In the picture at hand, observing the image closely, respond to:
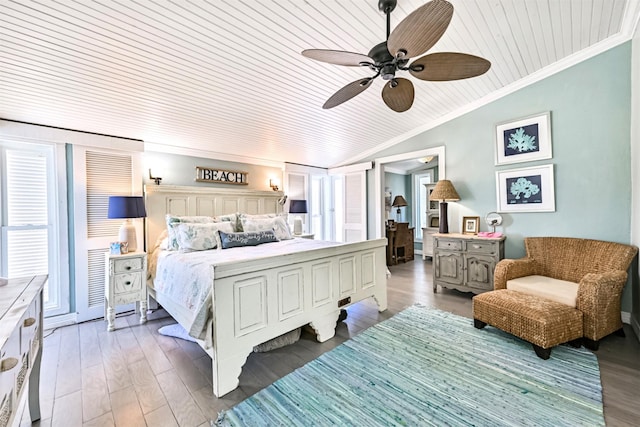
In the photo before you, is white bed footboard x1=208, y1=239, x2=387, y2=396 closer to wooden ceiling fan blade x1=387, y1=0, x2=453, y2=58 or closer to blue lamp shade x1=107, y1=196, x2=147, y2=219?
wooden ceiling fan blade x1=387, y1=0, x2=453, y2=58

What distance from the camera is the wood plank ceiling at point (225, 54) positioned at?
1.84 meters

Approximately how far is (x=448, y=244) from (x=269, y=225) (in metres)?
2.56

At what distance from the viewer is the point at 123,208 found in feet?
9.41

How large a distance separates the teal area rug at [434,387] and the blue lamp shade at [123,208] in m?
2.31

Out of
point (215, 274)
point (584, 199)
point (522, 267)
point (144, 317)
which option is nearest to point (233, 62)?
point (215, 274)

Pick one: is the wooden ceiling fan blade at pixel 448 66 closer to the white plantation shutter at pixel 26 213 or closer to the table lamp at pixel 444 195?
the table lamp at pixel 444 195

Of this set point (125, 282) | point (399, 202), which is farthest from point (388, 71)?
point (399, 202)

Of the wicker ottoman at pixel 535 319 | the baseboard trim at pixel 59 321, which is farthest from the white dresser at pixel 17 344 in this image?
the wicker ottoman at pixel 535 319

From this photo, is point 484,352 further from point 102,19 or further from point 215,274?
point 102,19

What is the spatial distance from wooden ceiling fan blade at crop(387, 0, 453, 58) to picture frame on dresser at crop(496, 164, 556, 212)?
2.74m

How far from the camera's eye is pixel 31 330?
1.33m

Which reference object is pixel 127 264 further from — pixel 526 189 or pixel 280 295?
pixel 526 189

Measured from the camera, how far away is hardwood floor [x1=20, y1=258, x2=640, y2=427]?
1.61 metres

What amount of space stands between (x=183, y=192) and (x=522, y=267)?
4352 mm
